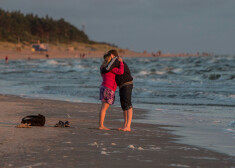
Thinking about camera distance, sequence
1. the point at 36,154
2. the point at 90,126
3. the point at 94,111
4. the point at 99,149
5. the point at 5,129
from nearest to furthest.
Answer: the point at 36,154
the point at 99,149
the point at 5,129
the point at 90,126
the point at 94,111

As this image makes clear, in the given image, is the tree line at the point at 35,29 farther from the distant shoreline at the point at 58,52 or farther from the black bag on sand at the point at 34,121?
the black bag on sand at the point at 34,121

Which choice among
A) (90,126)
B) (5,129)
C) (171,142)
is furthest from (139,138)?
(5,129)

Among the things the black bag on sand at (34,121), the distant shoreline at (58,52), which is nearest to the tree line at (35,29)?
the distant shoreline at (58,52)

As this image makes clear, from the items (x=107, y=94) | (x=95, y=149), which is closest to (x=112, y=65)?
(x=107, y=94)

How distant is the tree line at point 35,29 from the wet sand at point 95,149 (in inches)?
4214

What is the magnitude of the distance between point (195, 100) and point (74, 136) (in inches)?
342

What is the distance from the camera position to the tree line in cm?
12138

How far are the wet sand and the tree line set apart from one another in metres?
107

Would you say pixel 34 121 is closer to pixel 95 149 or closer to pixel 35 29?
pixel 95 149

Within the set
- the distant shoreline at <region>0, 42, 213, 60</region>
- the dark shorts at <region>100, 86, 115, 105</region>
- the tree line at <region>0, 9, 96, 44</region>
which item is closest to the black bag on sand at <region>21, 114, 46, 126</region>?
the dark shorts at <region>100, 86, 115, 105</region>

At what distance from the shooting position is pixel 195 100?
15078mm

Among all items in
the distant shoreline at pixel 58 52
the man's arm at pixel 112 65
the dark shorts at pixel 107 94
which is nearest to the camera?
the man's arm at pixel 112 65

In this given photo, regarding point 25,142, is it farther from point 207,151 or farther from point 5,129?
point 207,151

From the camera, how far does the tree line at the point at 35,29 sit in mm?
121375
